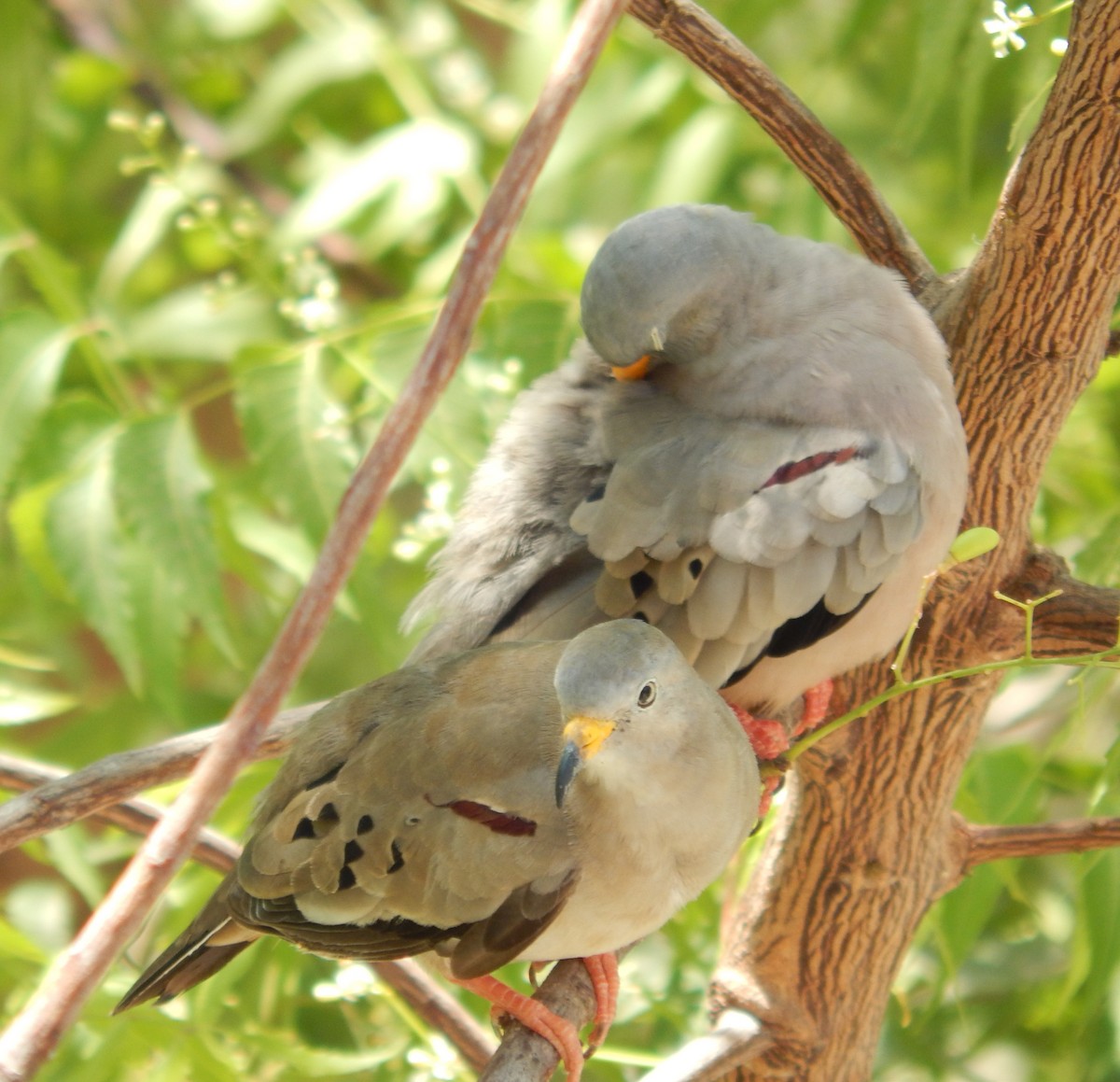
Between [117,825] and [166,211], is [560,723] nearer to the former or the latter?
[117,825]

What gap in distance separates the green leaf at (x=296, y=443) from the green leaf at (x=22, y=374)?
0.42 meters

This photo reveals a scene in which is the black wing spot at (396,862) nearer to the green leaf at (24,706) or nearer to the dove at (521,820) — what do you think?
the dove at (521,820)

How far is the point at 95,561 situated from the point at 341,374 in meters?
1.18

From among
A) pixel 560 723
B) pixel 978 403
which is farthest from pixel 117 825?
pixel 978 403

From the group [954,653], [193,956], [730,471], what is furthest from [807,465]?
[193,956]

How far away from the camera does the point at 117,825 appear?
2139 mm

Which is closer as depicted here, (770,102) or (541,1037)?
(541,1037)

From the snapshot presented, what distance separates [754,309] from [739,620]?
50 cm

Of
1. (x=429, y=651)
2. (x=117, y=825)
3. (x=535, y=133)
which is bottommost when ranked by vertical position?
(x=117, y=825)

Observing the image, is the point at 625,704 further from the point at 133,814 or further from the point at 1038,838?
the point at 133,814

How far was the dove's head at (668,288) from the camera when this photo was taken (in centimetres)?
201

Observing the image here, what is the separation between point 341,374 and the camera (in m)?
3.41

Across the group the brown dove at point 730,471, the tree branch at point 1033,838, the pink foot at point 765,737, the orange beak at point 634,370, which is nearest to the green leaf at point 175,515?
the brown dove at point 730,471

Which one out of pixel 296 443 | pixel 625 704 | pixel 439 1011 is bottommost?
pixel 439 1011
